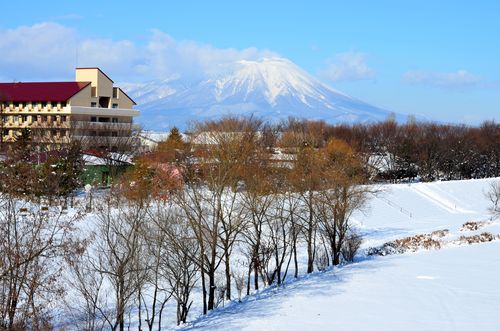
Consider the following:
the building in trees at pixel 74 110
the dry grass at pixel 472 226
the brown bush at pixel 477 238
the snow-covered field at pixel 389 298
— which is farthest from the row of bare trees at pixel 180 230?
the building in trees at pixel 74 110

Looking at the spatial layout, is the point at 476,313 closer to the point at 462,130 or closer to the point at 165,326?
the point at 165,326

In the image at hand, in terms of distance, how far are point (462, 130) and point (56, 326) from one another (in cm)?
6979

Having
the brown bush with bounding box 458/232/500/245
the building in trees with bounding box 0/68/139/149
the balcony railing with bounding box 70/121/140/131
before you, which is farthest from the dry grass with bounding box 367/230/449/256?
the balcony railing with bounding box 70/121/140/131

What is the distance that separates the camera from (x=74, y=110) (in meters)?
50.8

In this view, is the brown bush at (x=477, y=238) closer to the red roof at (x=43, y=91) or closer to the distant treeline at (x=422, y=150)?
the distant treeline at (x=422, y=150)

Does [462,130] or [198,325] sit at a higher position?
[462,130]

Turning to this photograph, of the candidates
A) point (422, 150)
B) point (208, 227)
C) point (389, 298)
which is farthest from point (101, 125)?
point (389, 298)

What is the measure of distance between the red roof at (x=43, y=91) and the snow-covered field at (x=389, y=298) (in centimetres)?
3136

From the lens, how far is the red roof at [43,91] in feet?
169

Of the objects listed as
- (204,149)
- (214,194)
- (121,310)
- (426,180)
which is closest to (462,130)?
(426,180)

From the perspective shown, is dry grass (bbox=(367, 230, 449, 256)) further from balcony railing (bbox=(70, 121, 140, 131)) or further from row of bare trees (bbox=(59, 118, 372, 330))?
balcony railing (bbox=(70, 121, 140, 131))

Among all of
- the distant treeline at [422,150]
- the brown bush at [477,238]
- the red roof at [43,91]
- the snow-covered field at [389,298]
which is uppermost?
the red roof at [43,91]

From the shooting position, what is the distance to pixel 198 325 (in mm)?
17250

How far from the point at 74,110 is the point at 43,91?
444 cm
